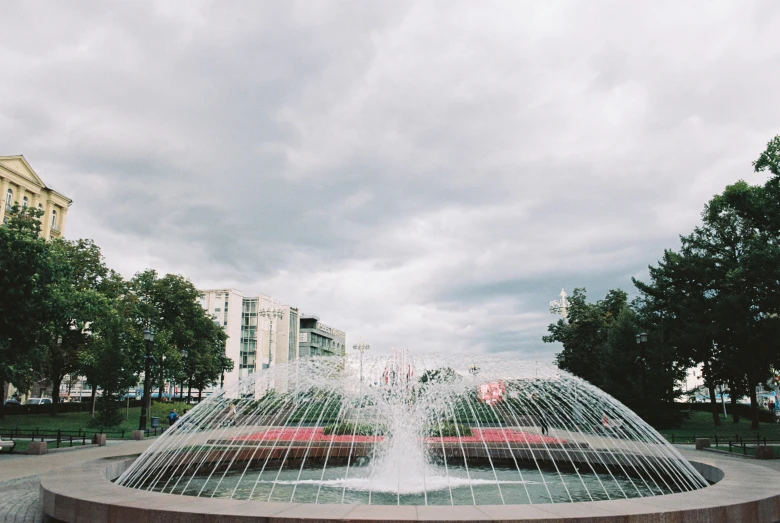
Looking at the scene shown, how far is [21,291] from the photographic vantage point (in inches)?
816

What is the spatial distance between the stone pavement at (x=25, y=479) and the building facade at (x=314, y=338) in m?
87.0

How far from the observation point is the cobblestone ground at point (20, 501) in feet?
29.2

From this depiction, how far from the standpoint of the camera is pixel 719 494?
7730 millimetres

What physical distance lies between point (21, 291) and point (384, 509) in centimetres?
2000

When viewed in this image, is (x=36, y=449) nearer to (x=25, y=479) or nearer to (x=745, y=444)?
(x=25, y=479)

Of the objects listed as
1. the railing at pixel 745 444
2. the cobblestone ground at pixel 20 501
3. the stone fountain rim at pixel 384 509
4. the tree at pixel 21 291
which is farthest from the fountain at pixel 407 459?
the tree at pixel 21 291

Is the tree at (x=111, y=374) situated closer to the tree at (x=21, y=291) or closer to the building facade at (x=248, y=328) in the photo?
the tree at (x=21, y=291)

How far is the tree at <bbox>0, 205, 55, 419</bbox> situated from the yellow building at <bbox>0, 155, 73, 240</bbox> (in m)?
36.3

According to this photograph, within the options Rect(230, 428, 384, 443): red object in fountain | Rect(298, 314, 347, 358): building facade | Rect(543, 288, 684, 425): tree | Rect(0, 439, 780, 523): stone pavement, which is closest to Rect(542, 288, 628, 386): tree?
Rect(543, 288, 684, 425): tree

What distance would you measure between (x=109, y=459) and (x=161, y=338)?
105 ft

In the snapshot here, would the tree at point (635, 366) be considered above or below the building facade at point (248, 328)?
below

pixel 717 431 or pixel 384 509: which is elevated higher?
pixel 384 509

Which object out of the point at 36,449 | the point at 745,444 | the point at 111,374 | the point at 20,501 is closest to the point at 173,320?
the point at 111,374

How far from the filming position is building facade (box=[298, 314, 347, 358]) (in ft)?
374
